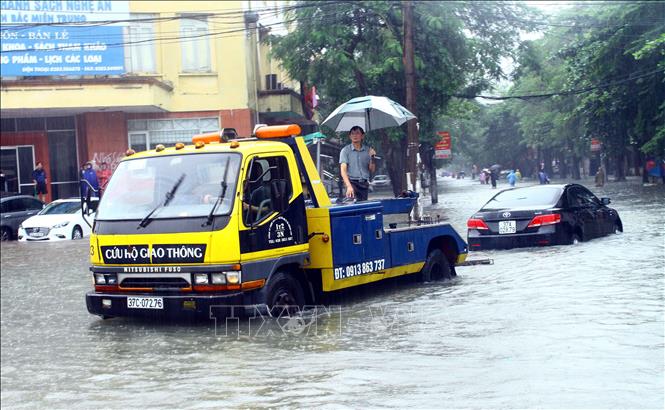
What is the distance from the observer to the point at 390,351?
8297mm

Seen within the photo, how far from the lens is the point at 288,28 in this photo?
32625 mm

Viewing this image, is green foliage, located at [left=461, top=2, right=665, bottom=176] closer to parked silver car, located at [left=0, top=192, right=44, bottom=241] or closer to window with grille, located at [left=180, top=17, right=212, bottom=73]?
window with grille, located at [left=180, top=17, right=212, bottom=73]

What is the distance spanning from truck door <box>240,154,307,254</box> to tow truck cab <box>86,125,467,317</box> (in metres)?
0.01

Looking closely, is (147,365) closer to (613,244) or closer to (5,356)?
(5,356)

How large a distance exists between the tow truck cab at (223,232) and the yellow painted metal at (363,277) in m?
0.02

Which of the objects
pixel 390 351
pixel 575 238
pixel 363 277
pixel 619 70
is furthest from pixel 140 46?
pixel 390 351

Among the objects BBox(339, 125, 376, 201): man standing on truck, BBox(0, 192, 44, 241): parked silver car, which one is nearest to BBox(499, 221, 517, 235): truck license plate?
BBox(339, 125, 376, 201): man standing on truck

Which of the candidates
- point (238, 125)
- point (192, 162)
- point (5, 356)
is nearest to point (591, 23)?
point (238, 125)

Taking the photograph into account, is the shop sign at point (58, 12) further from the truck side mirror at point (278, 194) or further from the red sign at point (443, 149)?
the truck side mirror at point (278, 194)

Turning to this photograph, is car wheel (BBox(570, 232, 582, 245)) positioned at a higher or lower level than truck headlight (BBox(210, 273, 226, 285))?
lower

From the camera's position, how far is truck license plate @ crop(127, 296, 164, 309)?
9495 mm

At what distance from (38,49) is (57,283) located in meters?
17.1

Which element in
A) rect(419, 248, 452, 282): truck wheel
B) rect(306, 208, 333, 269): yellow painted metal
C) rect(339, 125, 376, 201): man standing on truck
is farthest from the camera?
rect(339, 125, 376, 201): man standing on truck

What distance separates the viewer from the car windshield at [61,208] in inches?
1022
